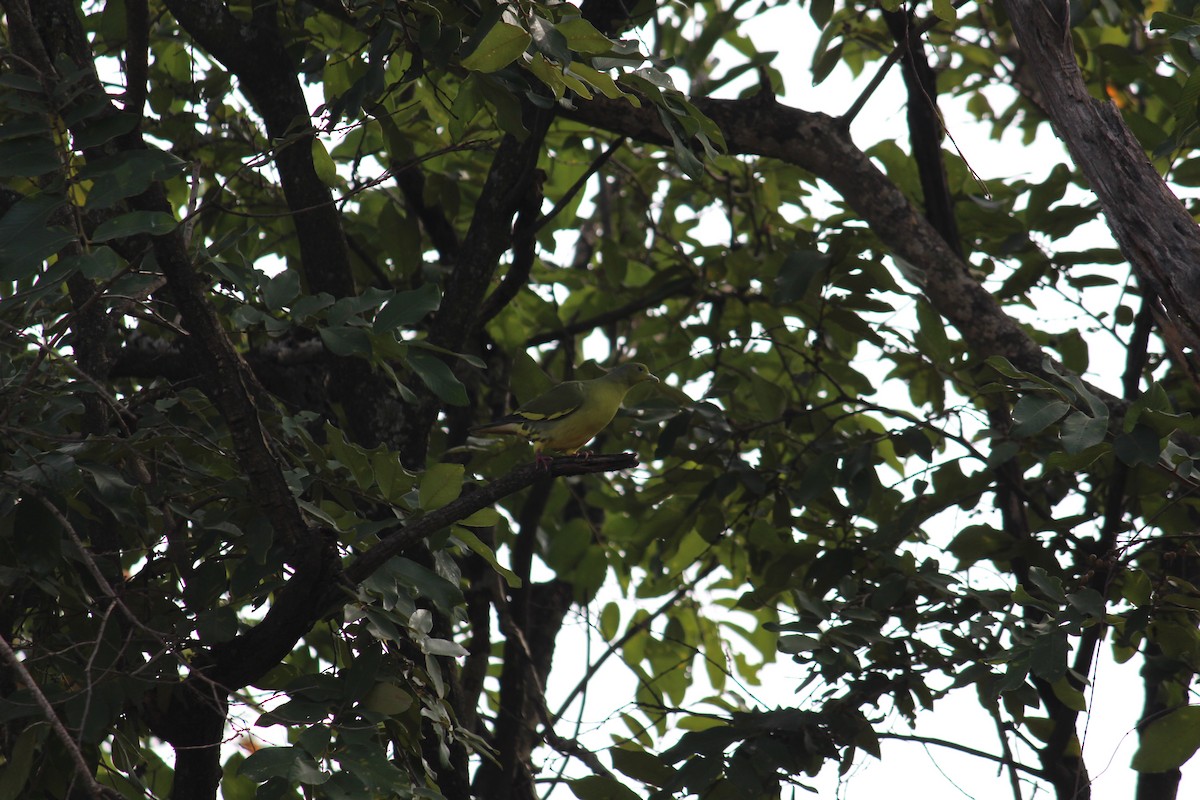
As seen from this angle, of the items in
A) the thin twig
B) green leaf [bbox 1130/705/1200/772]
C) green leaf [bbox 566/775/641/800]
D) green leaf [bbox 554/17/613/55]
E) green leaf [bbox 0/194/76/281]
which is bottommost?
the thin twig

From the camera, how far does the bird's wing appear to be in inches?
155

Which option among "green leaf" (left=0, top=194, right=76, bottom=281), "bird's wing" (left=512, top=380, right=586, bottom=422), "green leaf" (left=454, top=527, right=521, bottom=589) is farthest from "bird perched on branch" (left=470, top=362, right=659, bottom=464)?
"green leaf" (left=0, top=194, right=76, bottom=281)

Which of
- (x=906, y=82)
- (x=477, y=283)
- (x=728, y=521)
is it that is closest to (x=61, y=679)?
(x=477, y=283)

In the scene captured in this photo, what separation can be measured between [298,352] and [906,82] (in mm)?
2927

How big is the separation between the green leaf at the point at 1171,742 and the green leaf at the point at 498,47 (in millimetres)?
2483

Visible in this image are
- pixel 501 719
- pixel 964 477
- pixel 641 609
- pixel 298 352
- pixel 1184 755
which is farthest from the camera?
pixel 641 609

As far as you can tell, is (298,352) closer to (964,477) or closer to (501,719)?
(501,719)

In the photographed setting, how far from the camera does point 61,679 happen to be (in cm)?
329

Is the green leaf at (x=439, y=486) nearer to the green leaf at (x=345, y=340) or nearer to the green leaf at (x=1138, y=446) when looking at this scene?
the green leaf at (x=345, y=340)

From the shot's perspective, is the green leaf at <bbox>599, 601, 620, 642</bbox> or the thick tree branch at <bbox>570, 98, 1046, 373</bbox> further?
the green leaf at <bbox>599, 601, 620, 642</bbox>

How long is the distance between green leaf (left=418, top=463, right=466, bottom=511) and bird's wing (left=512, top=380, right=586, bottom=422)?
3.71 feet

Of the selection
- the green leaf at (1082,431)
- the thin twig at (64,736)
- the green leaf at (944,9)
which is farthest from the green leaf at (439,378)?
the green leaf at (944,9)

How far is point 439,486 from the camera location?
283 cm

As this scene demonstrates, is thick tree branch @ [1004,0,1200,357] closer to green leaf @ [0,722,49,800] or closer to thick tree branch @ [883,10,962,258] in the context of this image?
thick tree branch @ [883,10,962,258]
